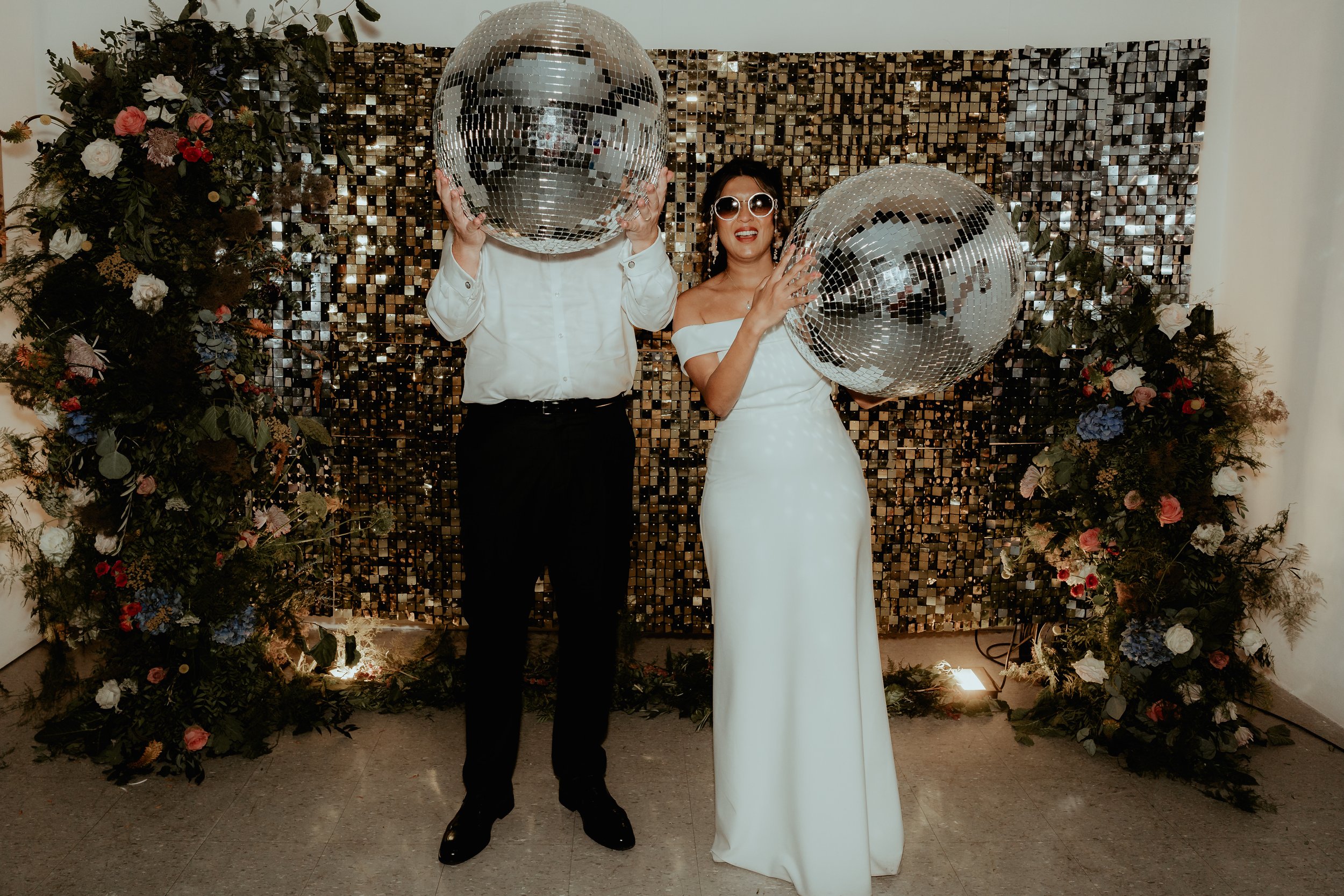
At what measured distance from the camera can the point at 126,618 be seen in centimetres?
253

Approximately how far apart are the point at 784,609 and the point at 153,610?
1699mm

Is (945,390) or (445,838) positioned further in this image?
(945,390)

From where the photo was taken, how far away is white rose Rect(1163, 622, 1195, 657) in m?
2.55

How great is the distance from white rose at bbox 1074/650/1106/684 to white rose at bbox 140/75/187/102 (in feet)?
9.69

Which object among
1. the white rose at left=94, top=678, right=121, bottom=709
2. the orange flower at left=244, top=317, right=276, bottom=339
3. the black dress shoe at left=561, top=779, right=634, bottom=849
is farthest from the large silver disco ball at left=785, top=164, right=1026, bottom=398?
the white rose at left=94, top=678, right=121, bottom=709

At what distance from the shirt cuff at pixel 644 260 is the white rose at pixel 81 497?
1.58 m

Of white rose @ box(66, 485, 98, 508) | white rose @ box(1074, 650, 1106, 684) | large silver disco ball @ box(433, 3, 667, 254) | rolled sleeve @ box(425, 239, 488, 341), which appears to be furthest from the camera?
white rose @ box(1074, 650, 1106, 684)

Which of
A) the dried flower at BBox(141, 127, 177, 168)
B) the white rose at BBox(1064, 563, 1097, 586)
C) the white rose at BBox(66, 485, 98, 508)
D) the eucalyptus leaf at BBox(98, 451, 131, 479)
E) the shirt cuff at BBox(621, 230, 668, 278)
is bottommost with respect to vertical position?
the white rose at BBox(1064, 563, 1097, 586)

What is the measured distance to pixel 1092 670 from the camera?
2771mm

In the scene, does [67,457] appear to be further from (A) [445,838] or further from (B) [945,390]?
(B) [945,390]

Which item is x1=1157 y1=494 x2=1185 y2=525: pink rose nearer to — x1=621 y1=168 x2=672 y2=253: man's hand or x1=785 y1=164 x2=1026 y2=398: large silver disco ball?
x1=785 y1=164 x2=1026 y2=398: large silver disco ball

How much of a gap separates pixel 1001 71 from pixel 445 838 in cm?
298

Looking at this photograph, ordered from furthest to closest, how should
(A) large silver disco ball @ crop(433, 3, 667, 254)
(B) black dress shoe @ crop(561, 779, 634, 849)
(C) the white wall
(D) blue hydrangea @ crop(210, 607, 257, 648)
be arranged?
(C) the white wall, (D) blue hydrangea @ crop(210, 607, 257, 648), (B) black dress shoe @ crop(561, 779, 634, 849), (A) large silver disco ball @ crop(433, 3, 667, 254)

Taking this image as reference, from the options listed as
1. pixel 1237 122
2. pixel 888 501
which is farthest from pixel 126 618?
pixel 1237 122
